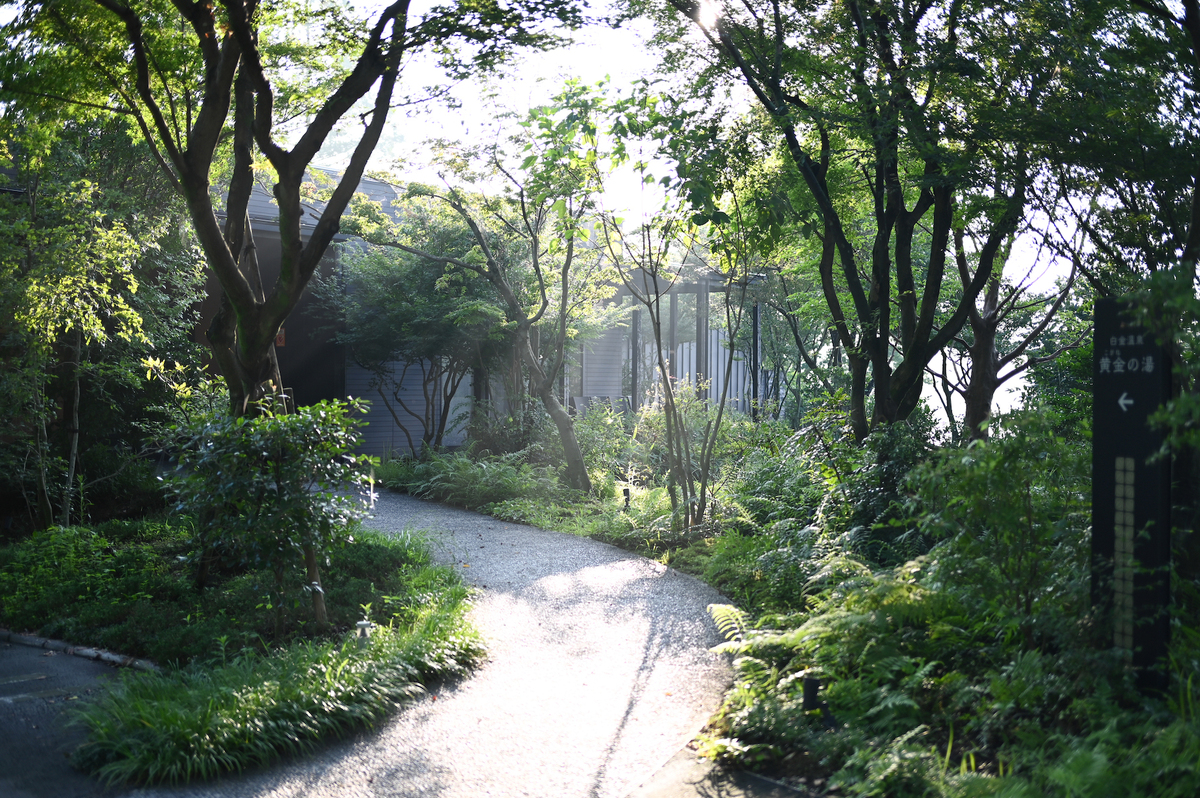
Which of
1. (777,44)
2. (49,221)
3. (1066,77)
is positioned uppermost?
(777,44)

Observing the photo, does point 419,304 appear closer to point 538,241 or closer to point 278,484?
point 538,241

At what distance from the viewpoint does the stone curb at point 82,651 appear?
4.47 metres

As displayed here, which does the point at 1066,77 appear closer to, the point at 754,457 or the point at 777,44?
the point at 777,44

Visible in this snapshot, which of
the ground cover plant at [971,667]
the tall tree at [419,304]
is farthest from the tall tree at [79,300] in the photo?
the ground cover plant at [971,667]

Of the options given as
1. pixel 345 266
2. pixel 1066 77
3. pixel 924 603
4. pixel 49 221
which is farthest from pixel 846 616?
pixel 345 266

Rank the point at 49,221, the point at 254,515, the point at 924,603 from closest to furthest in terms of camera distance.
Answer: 1. the point at 924,603
2. the point at 254,515
3. the point at 49,221

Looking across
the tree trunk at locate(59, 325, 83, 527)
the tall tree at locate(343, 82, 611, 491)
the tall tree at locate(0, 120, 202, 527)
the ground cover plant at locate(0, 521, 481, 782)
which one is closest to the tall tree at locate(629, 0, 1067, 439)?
the tall tree at locate(343, 82, 611, 491)

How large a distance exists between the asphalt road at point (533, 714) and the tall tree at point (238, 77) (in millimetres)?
2703

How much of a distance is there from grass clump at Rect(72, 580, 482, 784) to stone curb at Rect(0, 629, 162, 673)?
262 millimetres

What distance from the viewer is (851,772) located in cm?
302

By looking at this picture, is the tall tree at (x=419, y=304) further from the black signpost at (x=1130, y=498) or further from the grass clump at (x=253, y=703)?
the black signpost at (x=1130, y=498)

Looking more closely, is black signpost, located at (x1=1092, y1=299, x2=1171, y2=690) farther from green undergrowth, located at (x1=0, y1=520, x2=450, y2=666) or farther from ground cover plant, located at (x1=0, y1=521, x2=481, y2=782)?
green undergrowth, located at (x1=0, y1=520, x2=450, y2=666)

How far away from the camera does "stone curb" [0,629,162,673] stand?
4469 millimetres

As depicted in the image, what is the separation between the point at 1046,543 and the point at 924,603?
2.10 ft
